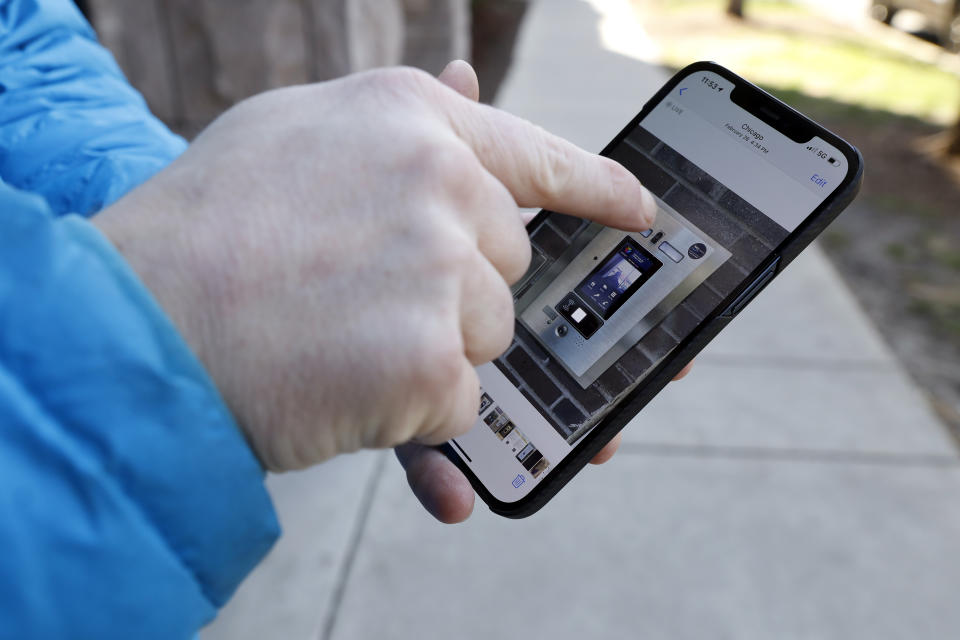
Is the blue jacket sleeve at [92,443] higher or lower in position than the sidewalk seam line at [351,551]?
higher

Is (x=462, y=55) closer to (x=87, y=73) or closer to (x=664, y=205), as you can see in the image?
(x=87, y=73)

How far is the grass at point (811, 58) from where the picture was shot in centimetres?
632

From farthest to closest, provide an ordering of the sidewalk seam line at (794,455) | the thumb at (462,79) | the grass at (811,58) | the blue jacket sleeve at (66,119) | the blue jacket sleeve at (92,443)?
the grass at (811,58), the sidewalk seam line at (794,455), the blue jacket sleeve at (66,119), the thumb at (462,79), the blue jacket sleeve at (92,443)

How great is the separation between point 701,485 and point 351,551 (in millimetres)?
1120

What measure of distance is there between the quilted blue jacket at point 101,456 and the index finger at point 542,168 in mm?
329

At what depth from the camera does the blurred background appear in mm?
2031

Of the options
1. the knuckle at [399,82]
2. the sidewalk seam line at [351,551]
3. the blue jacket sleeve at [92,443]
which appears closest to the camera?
the blue jacket sleeve at [92,443]

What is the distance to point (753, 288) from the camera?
41.1 inches

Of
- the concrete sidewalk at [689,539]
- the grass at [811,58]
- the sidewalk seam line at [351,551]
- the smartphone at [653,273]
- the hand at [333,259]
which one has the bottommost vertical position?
the sidewalk seam line at [351,551]

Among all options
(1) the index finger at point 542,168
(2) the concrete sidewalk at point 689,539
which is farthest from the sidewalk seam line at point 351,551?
(1) the index finger at point 542,168

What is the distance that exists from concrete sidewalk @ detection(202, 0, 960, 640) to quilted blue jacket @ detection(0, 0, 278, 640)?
1514 millimetres

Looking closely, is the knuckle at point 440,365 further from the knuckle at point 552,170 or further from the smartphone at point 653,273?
the smartphone at point 653,273

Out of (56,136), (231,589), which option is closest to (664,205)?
(231,589)

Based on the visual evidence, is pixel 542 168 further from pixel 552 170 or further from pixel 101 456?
pixel 101 456
